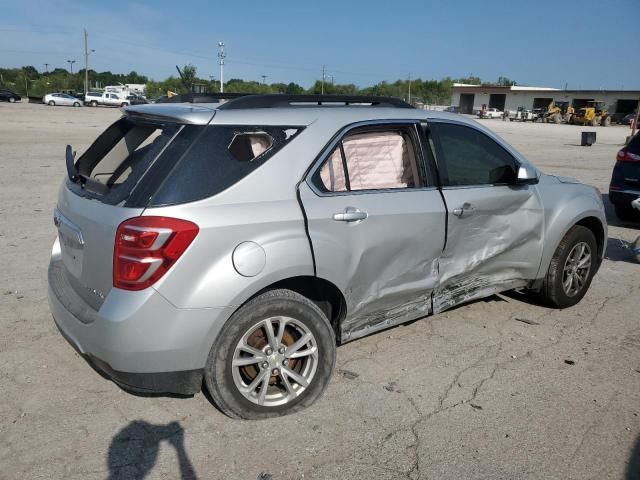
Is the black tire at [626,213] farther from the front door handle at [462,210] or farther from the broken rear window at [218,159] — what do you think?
the broken rear window at [218,159]

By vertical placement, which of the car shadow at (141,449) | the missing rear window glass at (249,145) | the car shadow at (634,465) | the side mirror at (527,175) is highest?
the missing rear window glass at (249,145)

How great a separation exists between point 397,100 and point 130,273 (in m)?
A: 2.29

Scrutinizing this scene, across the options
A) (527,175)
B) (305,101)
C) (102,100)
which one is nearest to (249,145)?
(305,101)

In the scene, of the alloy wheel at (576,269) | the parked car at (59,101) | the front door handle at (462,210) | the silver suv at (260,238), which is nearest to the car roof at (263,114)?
the silver suv at (260,238)

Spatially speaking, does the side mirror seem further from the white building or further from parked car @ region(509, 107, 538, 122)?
the white building

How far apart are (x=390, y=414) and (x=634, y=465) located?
1281 mm

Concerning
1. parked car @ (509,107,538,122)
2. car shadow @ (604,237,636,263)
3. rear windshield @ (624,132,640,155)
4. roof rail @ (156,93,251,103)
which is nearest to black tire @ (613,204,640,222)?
rear windshield @ (624,132,640,155)

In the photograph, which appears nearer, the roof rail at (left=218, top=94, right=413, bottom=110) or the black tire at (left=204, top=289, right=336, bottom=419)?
the black tire at (left=204, top=289, right=336, bottom=419)

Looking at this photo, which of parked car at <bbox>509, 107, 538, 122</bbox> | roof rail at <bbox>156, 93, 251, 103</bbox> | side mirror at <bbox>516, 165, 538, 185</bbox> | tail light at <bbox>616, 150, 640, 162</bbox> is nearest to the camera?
roof rail at <bbox>156, 93, 251, 103</bbox>

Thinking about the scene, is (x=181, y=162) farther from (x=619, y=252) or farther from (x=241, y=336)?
(x=619, y=252)

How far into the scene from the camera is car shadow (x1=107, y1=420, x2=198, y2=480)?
9.04 feet

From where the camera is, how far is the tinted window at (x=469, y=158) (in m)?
3.99

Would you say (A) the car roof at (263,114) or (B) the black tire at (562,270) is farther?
(B) the black tire at (562,270)

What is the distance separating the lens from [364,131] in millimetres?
Result: 3652
